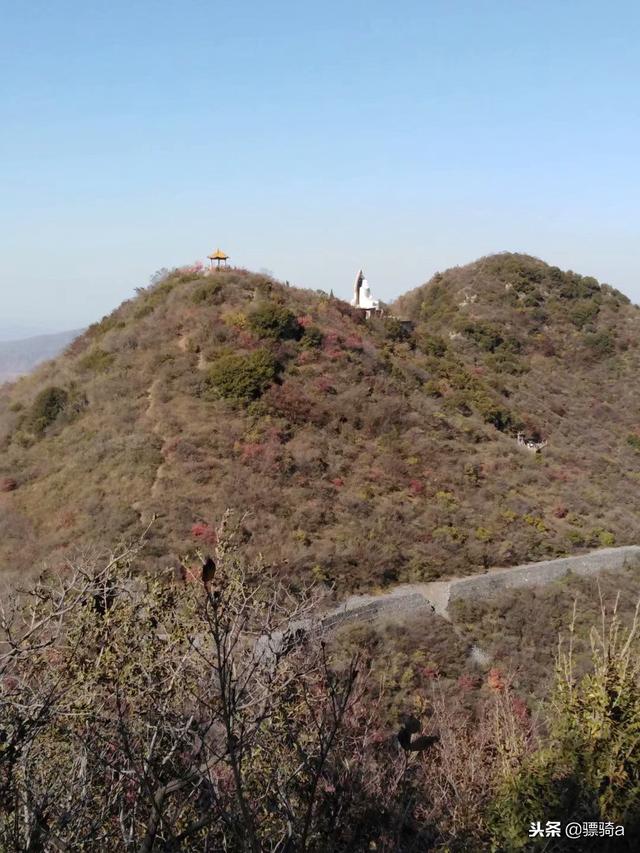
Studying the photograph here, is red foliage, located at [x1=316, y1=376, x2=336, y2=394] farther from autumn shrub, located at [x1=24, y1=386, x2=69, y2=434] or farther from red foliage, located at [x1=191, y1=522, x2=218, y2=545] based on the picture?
autumn shrub, located at [x1=24, y1=386, x2=69, y2=434]

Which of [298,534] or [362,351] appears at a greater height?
[362,351]

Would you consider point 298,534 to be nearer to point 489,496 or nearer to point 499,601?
point 499,601

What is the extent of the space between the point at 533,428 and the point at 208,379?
14911 mm

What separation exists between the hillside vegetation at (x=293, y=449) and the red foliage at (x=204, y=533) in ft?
0.13

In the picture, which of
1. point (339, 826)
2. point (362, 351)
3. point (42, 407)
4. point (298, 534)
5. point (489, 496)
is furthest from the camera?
point (362, 351)

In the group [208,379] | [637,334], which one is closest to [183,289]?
[208,379]

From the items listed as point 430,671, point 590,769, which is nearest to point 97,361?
point 430,671

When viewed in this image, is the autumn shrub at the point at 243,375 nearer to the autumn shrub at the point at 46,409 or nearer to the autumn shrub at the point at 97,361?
the autumn shrub at the point at 97,361

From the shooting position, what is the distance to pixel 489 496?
72.3 ft

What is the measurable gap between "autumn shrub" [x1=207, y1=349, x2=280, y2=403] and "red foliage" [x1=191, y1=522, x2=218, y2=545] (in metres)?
6.09

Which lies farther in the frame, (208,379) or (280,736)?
(208,379)

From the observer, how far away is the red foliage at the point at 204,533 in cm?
1683

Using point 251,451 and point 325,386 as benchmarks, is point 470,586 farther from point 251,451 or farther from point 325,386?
point 325,386

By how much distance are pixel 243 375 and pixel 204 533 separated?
7.26m
